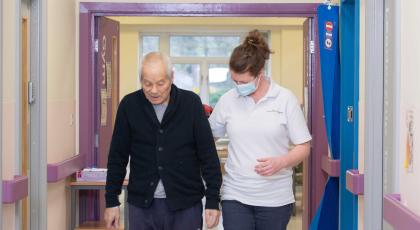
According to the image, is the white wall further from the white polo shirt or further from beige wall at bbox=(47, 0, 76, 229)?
beige wall at bbox=(47, 0, 76, 229)

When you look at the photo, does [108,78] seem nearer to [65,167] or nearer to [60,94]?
[60,94]

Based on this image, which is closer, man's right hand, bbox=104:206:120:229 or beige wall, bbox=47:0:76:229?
man's right hand, bbox=104:206:120:229

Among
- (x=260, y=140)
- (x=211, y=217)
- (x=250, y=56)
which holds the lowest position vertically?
(x=211, y=217)

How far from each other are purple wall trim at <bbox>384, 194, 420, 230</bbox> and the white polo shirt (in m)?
0.43

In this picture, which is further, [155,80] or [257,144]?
[257,144]

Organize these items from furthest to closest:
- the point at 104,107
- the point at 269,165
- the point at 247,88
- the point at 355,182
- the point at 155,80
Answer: the point at 104,107
the point at 355,182
the point at 247,88
the point at 269,165
the point at 155,80

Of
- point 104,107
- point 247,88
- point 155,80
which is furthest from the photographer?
point 104,107

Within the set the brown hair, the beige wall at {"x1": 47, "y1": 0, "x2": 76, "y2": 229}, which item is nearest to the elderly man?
the brown hair

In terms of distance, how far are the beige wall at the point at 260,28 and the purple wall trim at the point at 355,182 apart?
5.35 meters

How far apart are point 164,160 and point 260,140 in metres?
0.43

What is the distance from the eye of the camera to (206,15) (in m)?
4.46

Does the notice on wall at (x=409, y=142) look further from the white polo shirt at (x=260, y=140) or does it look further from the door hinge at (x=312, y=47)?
the door hinge at (x=312, y=47)

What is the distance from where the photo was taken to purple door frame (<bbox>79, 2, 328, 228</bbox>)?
14.5ft

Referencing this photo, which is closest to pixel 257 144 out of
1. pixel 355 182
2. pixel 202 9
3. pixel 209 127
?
pixel 209 127
